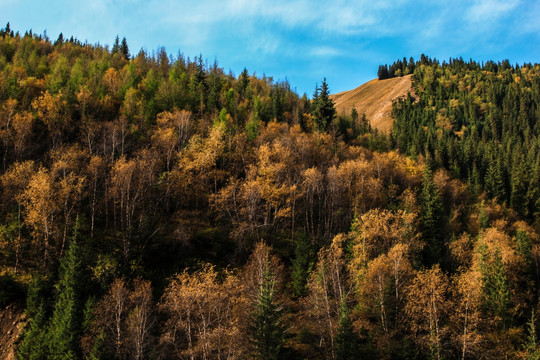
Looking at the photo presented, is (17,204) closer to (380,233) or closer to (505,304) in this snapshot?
(380,233)

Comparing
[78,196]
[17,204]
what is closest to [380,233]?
[78,196]

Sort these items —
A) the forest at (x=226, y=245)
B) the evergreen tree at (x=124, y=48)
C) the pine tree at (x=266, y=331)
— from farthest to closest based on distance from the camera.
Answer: the evergreen tree at (x=124, y=48)
the forest at (x=226, y=245)
the pine tree at (x=266, y=331)

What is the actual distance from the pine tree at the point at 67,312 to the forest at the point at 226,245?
0.18m

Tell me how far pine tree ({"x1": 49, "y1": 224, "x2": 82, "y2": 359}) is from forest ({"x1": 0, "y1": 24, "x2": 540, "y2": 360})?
0.58ft

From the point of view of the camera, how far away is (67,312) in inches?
1252

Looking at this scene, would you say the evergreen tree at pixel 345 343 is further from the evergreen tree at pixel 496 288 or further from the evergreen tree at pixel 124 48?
the evergreen tree at pixel 124 48

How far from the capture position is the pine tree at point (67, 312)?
30.3m

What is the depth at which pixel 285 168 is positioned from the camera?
5881cm

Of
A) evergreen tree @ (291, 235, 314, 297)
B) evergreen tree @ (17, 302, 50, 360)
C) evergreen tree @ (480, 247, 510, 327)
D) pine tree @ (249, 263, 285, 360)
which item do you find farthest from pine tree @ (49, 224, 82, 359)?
evergreen tree @ (480, 247, 510, 327)

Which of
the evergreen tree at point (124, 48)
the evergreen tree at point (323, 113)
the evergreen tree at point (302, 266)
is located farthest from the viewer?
the evergreen tree at point (124, 48)

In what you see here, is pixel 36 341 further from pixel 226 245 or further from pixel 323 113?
pixel 323 113

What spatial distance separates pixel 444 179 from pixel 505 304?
4756 centimetres

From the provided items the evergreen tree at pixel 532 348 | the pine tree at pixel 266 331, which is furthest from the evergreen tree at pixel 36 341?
the evergreen tree at pixel 532 348

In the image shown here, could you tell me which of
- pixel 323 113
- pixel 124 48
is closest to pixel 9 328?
pixel 323 113
